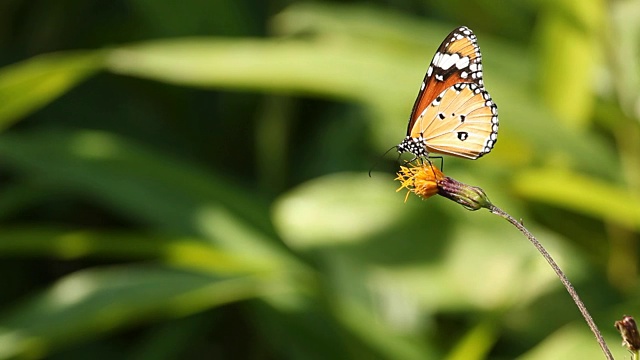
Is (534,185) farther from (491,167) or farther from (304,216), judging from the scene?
(304,216)

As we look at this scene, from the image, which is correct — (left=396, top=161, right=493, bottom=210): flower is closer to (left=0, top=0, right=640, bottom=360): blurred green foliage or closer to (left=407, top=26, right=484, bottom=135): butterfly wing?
(left=407, top=26, right=484, bottom=135): butterfly wing

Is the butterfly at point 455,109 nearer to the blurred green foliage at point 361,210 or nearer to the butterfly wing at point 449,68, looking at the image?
the butterfly wing at point 449,68

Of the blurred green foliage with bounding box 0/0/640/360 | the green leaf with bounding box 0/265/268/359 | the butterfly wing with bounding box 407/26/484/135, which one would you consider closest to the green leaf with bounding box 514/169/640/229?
the blurred green foliage with bounding box 0/0/640/360

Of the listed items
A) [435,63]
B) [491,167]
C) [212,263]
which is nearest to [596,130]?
[491,167]

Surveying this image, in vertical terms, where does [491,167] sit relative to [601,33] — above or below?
below

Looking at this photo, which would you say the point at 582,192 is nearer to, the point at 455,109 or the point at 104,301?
the point at 104,301

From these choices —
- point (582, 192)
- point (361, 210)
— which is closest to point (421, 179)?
point (582, 192)
